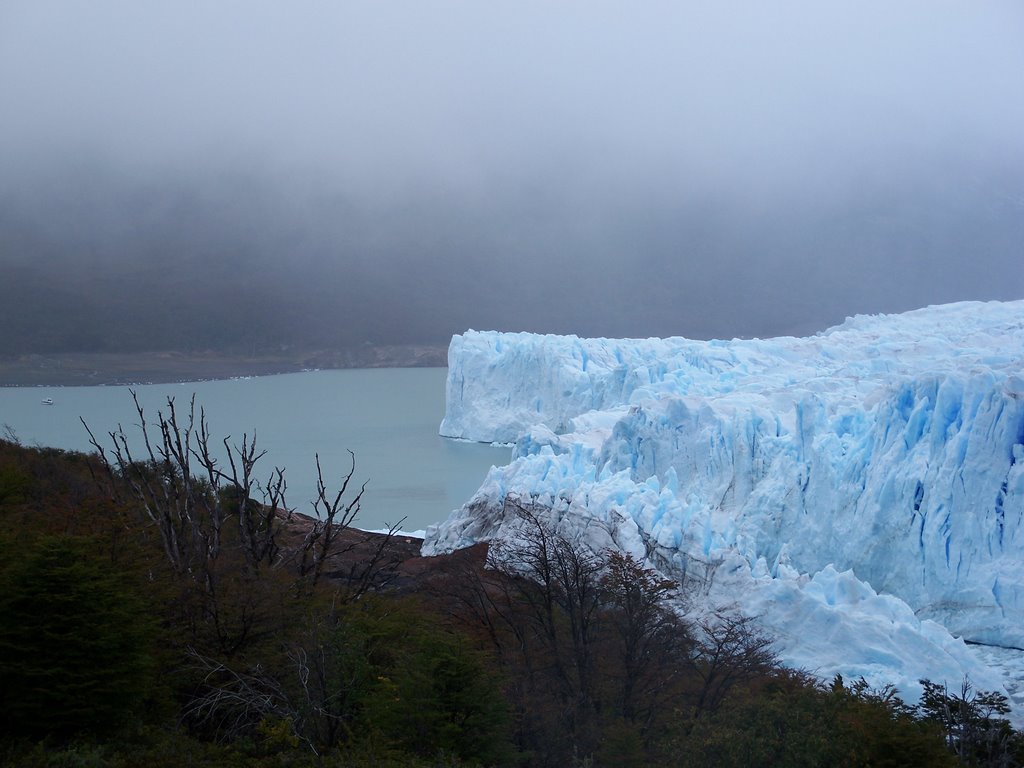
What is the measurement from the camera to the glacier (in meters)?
8.86

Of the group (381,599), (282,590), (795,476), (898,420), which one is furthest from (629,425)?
(282,590)

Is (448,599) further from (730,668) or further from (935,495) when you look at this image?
(935,495)

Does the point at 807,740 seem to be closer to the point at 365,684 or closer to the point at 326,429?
the point at 365,684

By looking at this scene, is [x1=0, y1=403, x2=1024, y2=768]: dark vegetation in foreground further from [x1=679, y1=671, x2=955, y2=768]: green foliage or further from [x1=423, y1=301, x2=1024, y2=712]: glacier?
[x1=423, y1=301, x2=1024, y2=712]: glacier

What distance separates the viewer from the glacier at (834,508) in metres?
8.86

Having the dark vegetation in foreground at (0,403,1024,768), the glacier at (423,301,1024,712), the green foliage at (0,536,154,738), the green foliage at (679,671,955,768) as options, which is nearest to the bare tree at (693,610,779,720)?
the dark vegetation in foreground at (0,403,1024,768)

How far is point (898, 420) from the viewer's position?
11.3 metres

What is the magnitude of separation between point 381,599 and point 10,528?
9.53 ft

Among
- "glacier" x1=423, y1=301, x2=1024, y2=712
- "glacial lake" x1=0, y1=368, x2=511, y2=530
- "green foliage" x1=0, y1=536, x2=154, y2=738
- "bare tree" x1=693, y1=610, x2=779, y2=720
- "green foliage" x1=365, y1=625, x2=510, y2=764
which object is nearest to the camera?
"green foliage" x1=0, y1=536, x2=154, y2=738

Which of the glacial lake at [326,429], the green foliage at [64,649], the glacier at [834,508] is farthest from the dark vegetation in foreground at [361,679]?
the glacial lake at [326,429]

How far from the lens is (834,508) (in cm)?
1116

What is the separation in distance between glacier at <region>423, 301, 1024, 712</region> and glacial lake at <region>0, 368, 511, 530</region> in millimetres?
4002

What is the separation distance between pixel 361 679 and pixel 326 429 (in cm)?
2657

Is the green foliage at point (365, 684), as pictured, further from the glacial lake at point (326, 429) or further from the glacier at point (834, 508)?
the glacial lake at point (326, 429)
